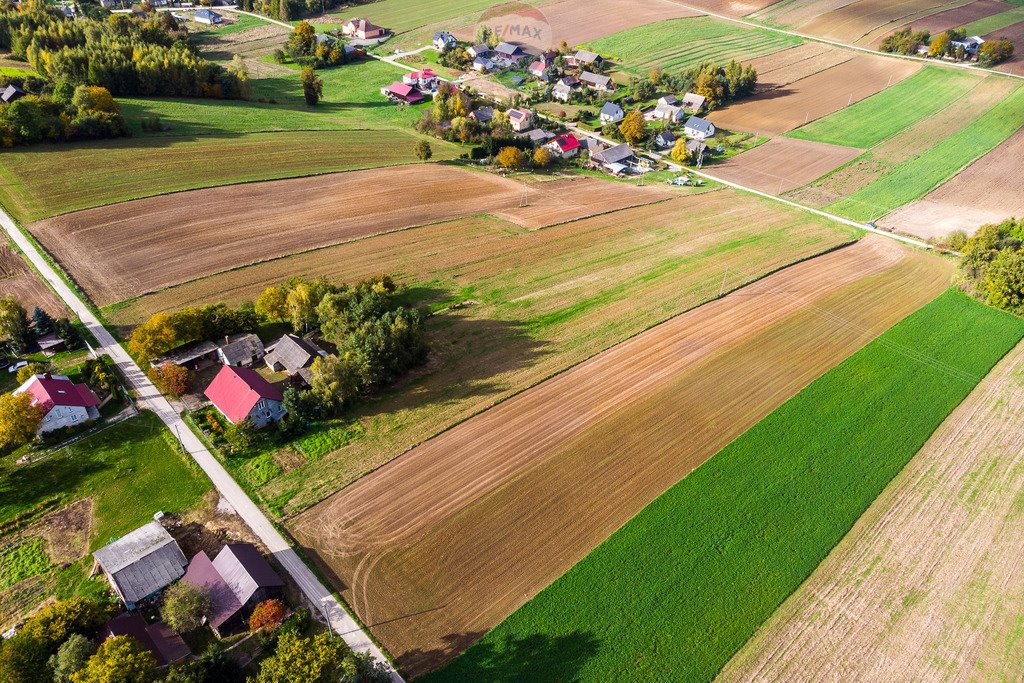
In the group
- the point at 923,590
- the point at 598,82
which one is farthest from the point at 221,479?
the point at 598,82

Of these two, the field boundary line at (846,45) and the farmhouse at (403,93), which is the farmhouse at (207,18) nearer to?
the farmhouse at (403,93)

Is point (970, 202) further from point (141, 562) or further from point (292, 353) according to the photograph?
point (141, 562)

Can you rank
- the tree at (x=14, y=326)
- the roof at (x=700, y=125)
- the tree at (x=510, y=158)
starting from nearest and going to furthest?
the tree at (x=14, y=326) → the tree at (x=510, y=158) → the roof at (x=700, y=125)

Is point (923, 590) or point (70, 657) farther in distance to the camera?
point (923, 590)

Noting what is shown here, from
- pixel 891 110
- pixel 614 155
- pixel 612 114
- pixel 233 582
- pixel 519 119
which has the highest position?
pixel 519 119

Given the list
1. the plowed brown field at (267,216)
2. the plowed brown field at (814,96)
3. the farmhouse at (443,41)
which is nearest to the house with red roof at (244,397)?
the plowed brown field at (267,216)

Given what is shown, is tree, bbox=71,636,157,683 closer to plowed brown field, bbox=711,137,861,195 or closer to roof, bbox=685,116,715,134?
plowed brown field, bbox=711,137,861,195

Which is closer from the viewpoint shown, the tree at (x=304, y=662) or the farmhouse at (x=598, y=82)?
the tree at (x=304, y=662)

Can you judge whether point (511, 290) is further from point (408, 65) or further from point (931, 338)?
point (408, 65)
